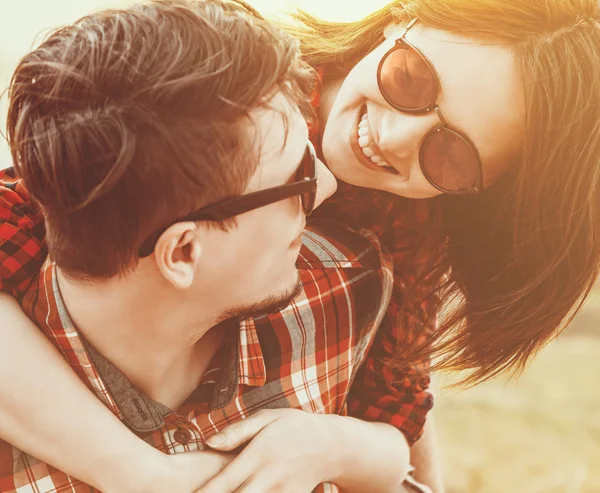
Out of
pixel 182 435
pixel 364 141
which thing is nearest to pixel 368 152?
pixel 364 141

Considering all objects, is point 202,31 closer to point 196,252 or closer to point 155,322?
point 196,252

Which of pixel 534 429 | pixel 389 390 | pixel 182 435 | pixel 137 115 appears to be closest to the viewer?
pixel 137 115

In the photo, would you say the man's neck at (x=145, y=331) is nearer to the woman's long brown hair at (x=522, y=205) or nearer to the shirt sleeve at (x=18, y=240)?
the shirt sleeve at (x=18, y=240)

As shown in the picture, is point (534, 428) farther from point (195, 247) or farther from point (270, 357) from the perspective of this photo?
point (195, 247)

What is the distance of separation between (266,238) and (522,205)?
393 mm

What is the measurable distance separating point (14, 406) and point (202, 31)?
0.47 meters

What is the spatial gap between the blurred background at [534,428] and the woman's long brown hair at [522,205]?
452 mm

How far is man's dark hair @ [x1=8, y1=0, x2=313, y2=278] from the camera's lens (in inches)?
25.5

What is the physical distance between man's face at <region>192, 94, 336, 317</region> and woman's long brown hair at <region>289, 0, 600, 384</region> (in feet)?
0.91

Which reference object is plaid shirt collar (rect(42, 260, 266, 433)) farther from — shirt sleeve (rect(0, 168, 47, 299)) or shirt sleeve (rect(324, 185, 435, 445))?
shirt sleeve (rect(324, 185, 435, 445))

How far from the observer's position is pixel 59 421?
0.78 meters

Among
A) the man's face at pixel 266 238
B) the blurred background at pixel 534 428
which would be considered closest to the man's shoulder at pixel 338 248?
the man's face at pixel 266 238

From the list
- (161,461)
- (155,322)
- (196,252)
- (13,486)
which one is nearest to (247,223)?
(196,252)

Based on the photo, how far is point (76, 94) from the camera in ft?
2.14
